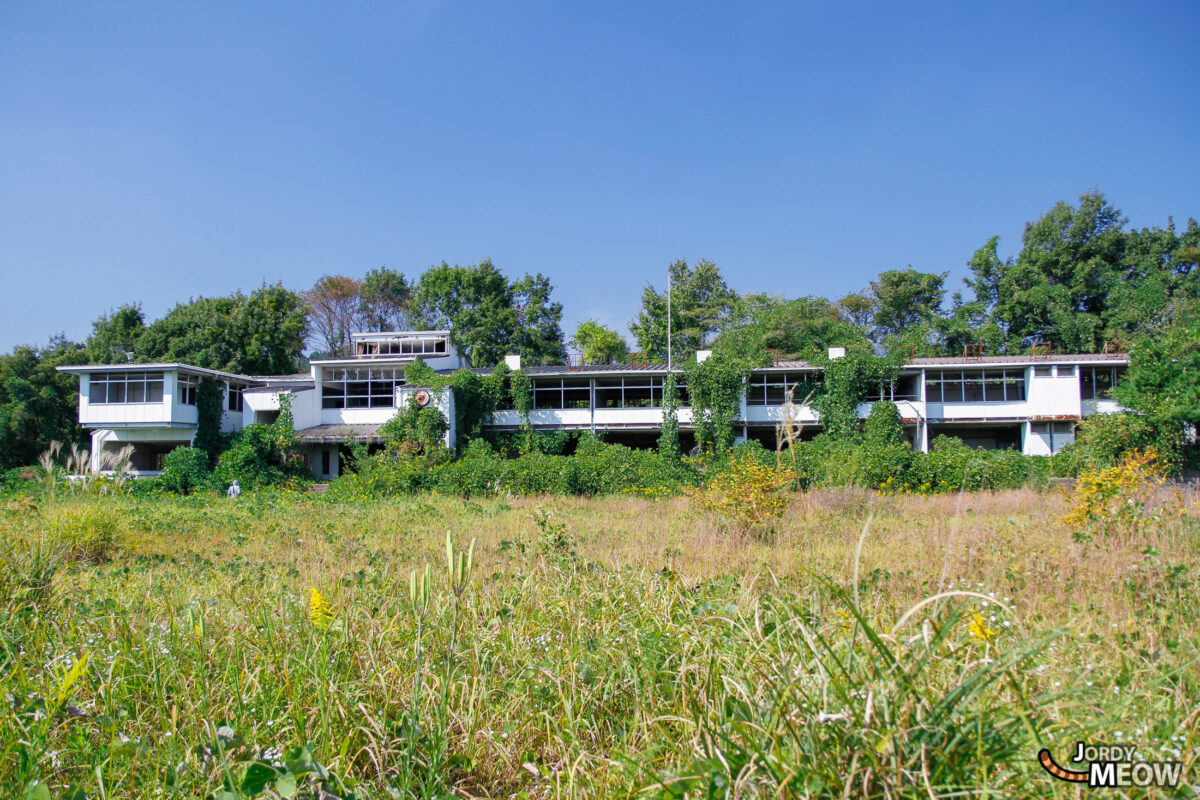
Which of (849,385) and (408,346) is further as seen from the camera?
(408,346)

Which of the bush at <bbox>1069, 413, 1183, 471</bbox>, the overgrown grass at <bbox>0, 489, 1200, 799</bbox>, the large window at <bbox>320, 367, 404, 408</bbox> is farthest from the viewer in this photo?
the large window at <bbox>320, 367, 404, 408</bbox>

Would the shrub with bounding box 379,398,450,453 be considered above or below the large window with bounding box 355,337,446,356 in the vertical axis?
below

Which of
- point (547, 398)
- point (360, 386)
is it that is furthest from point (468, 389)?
point (360, 386)

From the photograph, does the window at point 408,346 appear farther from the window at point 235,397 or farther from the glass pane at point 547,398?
the window at point 235,397

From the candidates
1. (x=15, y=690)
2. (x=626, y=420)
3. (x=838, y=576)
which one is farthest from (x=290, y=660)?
(x=626, y=420)

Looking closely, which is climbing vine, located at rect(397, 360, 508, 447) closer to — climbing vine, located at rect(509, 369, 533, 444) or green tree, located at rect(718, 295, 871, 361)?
climbing vine, located at rect(509, 369, 533, 444)

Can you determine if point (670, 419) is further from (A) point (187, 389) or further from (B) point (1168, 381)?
(A) point (187, 389)

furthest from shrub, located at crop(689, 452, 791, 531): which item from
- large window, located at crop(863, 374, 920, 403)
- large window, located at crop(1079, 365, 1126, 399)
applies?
large window, located at crop(1079, 365, 1126, 399)

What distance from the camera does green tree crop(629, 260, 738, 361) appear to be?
39.4 meters

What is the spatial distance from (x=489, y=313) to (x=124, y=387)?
67.1ft

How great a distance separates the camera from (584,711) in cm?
303

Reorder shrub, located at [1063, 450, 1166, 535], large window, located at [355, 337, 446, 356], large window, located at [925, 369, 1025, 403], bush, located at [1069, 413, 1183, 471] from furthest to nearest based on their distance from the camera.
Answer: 1. large window, located at [355, 337, 446, 356]
2. large window, located at [925, 369, 1025, 403]
3. bush, located at [1069, 413, 1183, 471]
4. shrub, located at [1063, 450, 1166, 535]

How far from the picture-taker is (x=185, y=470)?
23.5 metres

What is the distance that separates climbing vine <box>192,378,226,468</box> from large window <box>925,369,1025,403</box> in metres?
29.3
